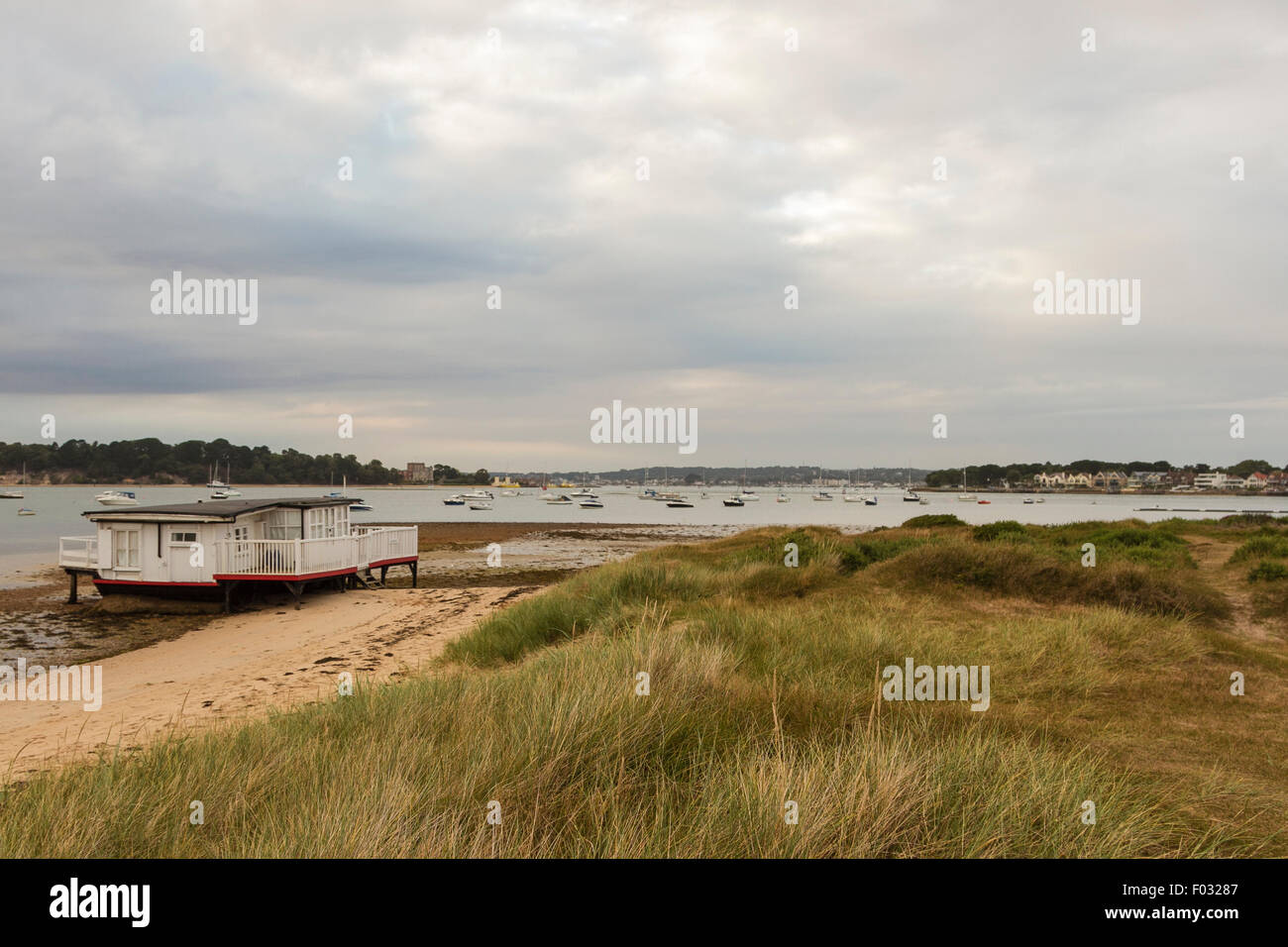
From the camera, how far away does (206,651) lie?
16.6 m

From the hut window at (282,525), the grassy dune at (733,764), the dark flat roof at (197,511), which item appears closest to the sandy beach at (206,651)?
the grassy dune at (733,764)

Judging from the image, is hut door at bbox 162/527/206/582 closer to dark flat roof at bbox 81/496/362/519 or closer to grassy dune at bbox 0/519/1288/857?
dark flat roof at bbox 81/496/362/519

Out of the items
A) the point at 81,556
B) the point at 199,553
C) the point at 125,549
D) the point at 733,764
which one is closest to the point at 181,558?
the point at 199,553

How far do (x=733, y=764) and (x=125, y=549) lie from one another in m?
23.9

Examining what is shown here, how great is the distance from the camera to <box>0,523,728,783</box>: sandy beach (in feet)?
32.0

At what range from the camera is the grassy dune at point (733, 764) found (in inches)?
148

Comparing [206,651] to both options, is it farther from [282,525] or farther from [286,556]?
[282,525]

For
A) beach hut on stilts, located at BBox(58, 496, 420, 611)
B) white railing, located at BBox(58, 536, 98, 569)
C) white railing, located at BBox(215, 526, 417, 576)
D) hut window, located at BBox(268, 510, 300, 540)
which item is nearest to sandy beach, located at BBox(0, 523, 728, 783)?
beach hut on stilts, located at BBox(58, 496, 420, 611)

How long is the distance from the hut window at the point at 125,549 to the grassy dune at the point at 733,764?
670 inches

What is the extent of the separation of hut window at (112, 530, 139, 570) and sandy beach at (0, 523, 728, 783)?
125 cm

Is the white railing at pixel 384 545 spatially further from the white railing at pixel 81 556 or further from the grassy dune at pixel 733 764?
the grassy dune at pixel 733 764
